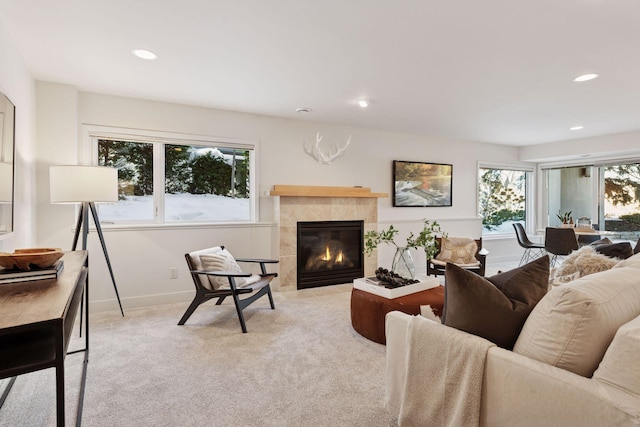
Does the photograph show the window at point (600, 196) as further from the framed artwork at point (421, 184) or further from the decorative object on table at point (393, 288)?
the decorative object on table at point (393, 288)

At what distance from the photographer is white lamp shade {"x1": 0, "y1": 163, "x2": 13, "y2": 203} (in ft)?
6.72

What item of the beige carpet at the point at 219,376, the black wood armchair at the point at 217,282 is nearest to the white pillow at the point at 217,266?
the black wood armchair at the point at 217,282

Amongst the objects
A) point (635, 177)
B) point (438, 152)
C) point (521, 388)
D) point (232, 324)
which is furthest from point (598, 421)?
point (635, 177)

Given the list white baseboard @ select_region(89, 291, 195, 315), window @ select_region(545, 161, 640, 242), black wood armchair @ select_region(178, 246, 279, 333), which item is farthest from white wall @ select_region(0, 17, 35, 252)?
window @ select_region(545, 161, 640, 242)

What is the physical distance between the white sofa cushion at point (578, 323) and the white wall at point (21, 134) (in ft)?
9.47

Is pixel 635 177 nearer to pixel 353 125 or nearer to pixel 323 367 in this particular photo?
pixel 353 125

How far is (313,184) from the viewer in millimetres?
4746

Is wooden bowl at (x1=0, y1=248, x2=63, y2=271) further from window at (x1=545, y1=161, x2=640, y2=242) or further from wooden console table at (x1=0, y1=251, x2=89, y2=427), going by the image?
window at (x1=545, y1=161, x2=640, y2=242)

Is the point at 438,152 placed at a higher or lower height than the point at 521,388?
higher

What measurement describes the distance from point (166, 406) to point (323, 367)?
982 millimetres

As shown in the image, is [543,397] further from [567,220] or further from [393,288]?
[567,220]

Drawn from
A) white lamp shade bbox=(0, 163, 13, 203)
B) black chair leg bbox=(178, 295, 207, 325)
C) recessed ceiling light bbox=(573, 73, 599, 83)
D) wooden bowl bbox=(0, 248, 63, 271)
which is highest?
recessed ceiling light bbox=(573, 73, 599, 83)

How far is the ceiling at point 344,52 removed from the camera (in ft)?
6.72

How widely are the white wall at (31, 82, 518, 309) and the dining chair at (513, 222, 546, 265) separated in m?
1.57
